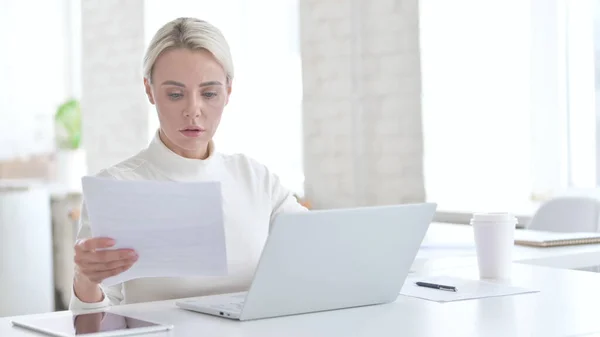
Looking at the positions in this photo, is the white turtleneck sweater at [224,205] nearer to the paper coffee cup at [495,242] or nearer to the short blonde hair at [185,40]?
the short blonde hair at [185,40]

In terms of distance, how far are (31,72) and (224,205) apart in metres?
4.95

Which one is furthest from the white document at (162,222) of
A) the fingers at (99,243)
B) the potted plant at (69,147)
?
the potted plant at (69,147)

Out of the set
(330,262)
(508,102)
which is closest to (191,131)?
(330,262)

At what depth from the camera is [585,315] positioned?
5.11 feet

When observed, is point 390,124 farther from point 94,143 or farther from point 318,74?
point 94,143

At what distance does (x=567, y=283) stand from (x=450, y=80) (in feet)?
7.45

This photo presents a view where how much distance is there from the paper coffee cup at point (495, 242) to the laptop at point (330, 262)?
0.34 m

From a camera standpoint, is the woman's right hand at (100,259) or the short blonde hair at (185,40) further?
the short blonde hair at (185,40)

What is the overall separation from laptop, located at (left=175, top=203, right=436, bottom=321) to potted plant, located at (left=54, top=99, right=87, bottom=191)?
4.48m

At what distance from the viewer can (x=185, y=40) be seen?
210 cm

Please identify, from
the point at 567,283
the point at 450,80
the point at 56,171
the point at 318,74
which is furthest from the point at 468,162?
the point at 56,171

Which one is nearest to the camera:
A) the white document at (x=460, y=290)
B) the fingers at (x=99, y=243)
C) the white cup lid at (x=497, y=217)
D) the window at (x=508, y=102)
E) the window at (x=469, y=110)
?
the fingers at (x=99, y=243)

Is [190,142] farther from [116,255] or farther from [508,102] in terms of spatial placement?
[508,102]

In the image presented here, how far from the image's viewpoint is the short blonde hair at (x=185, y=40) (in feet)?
6.89
